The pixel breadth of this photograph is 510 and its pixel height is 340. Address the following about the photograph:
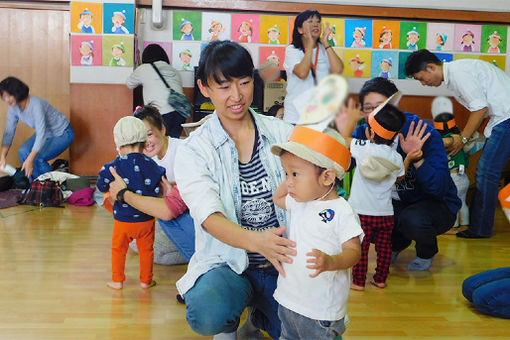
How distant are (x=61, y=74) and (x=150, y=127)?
10.8 feet

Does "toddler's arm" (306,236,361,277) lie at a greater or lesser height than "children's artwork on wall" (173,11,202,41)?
lesser

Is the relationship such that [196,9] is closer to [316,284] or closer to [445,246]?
[445,246]

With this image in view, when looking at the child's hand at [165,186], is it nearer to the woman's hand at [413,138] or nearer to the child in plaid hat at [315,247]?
the woman's hand at [413,138]

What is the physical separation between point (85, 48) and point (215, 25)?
1.23 m

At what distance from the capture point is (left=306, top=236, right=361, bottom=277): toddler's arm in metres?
1.05

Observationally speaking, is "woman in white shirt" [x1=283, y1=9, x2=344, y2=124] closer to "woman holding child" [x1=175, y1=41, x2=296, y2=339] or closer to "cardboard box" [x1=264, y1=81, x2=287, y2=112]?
"woman holding child" [x1=175, y1=41, x2=296, y2=339]

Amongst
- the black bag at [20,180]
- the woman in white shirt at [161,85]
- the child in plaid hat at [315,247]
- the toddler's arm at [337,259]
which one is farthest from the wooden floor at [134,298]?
the black bag at [20,180]

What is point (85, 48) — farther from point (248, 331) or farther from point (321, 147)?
point (321, 147)

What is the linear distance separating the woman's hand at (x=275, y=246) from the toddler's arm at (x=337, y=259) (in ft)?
0.19

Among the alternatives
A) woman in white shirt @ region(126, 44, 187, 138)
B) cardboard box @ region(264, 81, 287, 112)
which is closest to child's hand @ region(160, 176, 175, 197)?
woman in white shirt @ region(126, 44, 187, 138)

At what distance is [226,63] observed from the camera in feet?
4.33

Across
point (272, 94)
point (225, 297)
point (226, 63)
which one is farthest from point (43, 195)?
point (226, 63)

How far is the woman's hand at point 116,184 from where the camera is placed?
2300mm

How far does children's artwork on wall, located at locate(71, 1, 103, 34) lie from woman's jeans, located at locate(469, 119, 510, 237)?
3527mm
